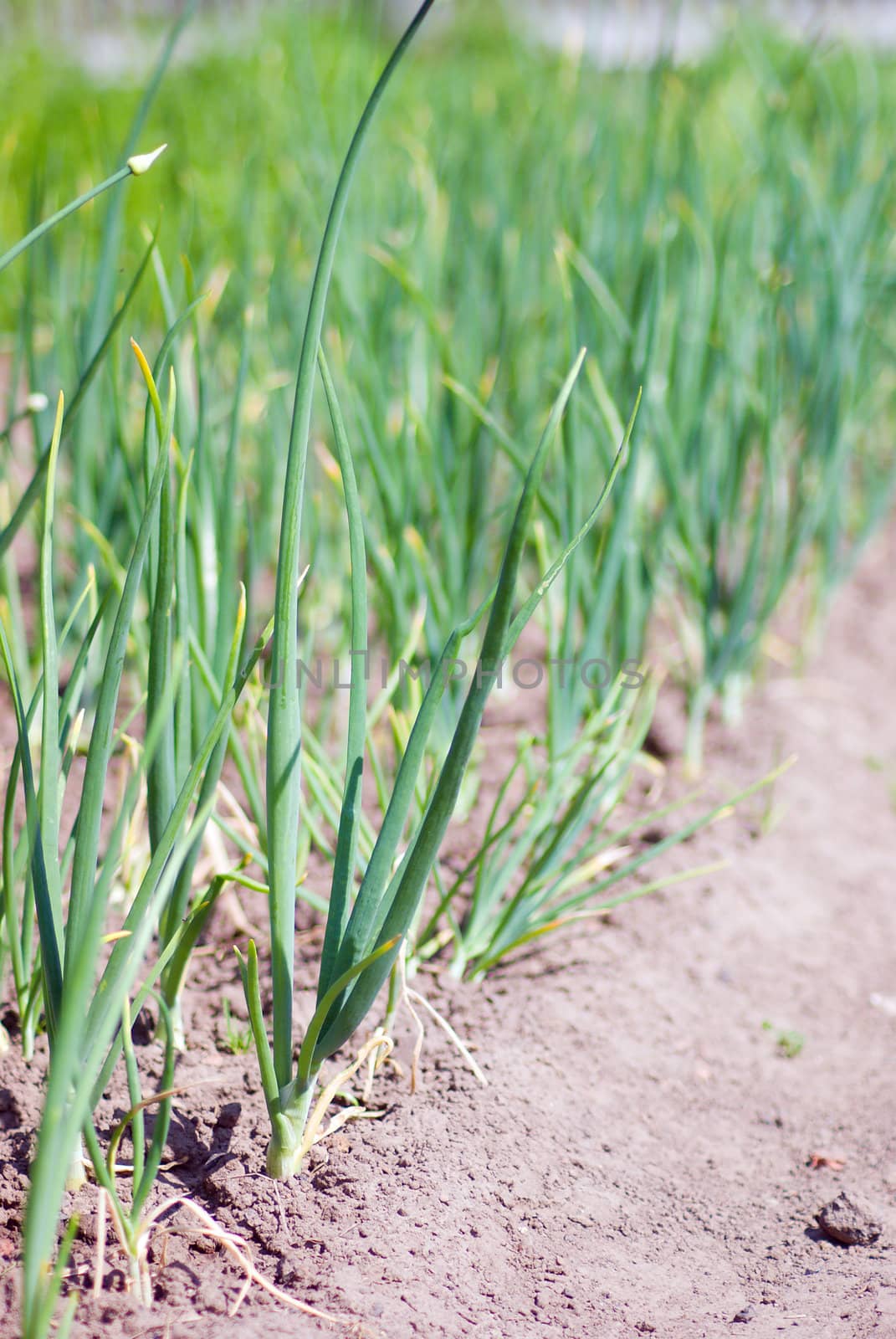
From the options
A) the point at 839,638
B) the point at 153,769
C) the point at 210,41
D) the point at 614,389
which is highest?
the point at 210,41

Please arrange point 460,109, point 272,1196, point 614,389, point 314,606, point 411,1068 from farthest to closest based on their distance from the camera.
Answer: point 460,109, point 314,606, point 614,389, point 411,1068, point 272,1196

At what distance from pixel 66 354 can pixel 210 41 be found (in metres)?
4.00

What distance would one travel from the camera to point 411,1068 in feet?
3.41

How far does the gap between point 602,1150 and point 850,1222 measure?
22 cm

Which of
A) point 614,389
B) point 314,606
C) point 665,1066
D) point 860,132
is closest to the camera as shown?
point 665,1066

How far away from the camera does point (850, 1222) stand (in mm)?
955

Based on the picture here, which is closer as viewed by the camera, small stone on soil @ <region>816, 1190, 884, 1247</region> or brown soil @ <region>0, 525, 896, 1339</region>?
brown soil @ <region>0, 525, 896, 1339</region>

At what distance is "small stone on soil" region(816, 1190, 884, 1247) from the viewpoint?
Result: 948mm

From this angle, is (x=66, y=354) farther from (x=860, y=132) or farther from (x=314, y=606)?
(x=860, y=132)

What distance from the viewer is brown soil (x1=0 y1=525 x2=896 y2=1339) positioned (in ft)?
2.74

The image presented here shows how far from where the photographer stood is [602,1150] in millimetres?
1015

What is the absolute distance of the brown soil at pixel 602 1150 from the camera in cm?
84

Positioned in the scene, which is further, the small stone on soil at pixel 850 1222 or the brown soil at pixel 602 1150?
the small stone on soil at pixel 850 1222

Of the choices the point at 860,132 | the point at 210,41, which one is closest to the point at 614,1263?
the point at 860,132
